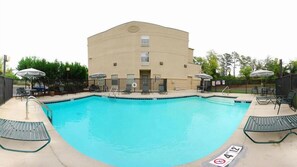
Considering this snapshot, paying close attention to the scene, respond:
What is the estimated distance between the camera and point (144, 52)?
76.7 ft

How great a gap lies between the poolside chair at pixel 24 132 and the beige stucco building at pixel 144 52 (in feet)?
63.4

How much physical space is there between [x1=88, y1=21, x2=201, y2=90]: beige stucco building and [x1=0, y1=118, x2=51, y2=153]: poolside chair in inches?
761

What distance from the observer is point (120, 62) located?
78.8 feet

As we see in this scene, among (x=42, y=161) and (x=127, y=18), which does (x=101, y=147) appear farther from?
(x=127, y=18)

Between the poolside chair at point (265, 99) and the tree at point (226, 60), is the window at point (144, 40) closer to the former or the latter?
the poolside chair at point (265, 99)

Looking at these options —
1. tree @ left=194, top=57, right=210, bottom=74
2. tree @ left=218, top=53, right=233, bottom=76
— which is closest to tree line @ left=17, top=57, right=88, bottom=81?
tree @ left=194, top=57, right=210, bottom=74

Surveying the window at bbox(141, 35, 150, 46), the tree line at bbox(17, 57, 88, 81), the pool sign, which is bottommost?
the pool sign

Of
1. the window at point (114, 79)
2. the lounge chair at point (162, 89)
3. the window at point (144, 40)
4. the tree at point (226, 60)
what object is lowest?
the lounge chair at point (162, 89)

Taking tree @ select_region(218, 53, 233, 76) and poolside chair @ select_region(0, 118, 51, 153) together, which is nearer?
poolside chair @ select_region(0, 118, 51, 153)

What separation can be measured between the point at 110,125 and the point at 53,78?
45.1ft

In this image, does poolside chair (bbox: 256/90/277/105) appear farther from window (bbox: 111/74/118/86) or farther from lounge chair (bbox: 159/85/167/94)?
window (bbox: 111/74/118/86)

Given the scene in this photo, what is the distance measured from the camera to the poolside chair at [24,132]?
3412 millimetres

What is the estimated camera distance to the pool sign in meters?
3.03

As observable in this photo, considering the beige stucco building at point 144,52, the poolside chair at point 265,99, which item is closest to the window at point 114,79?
the beige stucco building at point 144,52
